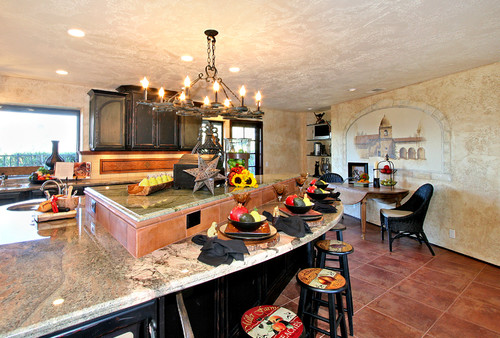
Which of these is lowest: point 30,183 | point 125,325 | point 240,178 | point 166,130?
point 125,325

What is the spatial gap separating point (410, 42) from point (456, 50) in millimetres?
676

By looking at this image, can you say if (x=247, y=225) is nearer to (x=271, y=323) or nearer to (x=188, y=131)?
(x=271, y=323)

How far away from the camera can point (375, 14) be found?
2.03m

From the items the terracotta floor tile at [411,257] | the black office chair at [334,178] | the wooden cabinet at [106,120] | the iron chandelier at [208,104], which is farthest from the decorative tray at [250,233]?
the black office chair at [334,178]

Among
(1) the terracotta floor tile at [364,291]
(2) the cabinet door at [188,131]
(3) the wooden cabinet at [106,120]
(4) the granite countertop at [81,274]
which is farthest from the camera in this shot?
(2) the cabinet door at [188,131]

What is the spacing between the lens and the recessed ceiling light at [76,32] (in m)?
2.28

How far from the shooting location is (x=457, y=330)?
2.09 metres

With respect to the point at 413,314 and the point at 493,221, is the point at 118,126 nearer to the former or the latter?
the point at 413,314

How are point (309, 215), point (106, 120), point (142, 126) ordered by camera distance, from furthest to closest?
1. point (142, 126)
2. point (106, 120)
3. point (309, 215)

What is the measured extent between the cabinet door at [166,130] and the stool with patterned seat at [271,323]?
3.82m

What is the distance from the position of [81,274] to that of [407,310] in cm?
261

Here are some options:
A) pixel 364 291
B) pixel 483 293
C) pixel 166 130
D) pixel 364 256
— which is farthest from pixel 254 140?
pixel 483 293

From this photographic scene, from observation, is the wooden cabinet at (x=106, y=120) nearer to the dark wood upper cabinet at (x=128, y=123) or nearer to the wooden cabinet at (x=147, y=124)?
the dark wood upper cabinet at (x=128, y=123)

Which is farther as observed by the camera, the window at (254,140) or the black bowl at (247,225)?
the window at (254,140)
